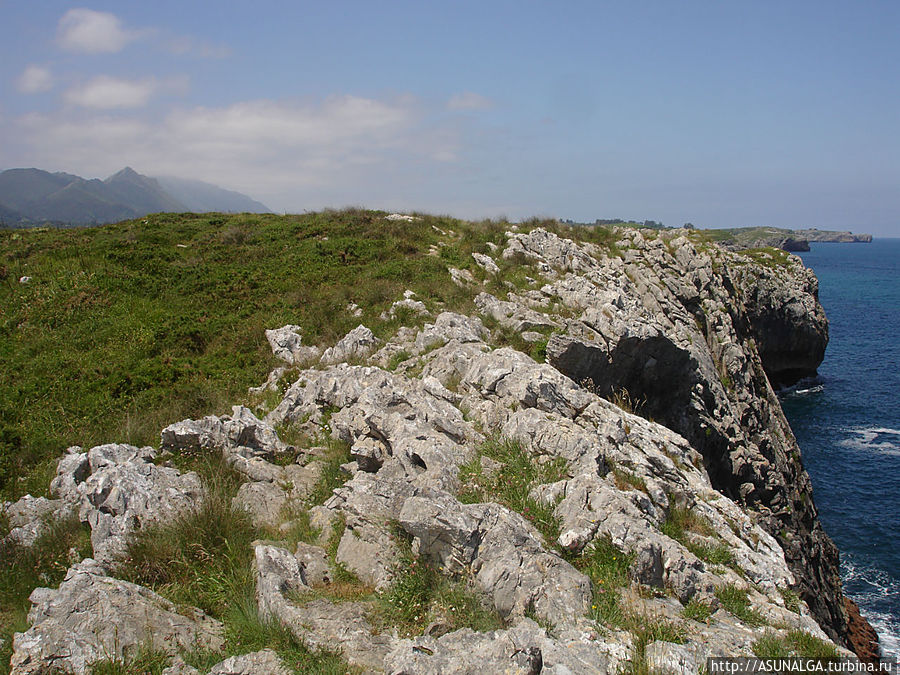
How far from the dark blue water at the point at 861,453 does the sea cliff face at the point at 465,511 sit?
1407 cm

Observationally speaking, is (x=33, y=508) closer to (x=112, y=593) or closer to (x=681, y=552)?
(x=112, y=593)

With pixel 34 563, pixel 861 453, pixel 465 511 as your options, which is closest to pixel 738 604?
pixel 465 511

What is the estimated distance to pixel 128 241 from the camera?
28234mm

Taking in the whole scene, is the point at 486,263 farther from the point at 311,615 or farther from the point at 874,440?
the point at 874,440

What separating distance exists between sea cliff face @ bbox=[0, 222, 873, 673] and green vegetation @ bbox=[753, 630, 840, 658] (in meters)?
0.06

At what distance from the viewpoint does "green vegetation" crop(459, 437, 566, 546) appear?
7996 mm

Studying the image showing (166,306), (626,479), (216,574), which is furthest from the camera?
(166,306)

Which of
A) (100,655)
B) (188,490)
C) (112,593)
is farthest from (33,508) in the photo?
(100,655)

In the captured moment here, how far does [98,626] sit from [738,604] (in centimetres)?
901

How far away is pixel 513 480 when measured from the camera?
8812 millimetres

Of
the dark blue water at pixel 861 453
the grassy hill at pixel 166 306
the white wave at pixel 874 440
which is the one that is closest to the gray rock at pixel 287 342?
the grassy hill at pixel 166 306

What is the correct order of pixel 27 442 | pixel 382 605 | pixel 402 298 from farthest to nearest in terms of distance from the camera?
pixel 402 298
pixel 27 442
pixel 382 605

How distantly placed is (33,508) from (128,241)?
2382 centimetres

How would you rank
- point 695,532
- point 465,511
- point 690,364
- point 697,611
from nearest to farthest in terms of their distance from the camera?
1. point 697,611
2. point 465,511
3. point 695,532
4. point 690,364
